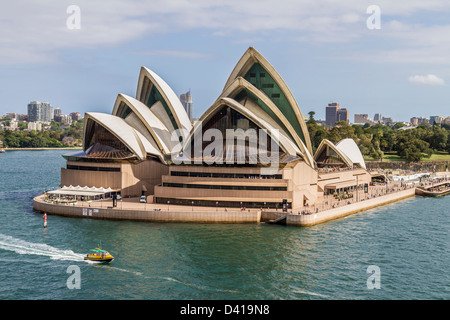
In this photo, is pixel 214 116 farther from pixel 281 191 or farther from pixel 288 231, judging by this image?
pixel 288 231

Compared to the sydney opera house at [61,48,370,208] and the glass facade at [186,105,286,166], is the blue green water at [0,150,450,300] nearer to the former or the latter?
the sydney opera house at [61,48,370,208]

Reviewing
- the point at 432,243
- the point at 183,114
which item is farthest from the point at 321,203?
the point at 183,114

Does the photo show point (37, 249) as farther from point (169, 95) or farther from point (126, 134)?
point (169, 95)

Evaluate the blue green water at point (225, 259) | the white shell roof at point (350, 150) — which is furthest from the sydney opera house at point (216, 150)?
the blue green water at point (225, 259)

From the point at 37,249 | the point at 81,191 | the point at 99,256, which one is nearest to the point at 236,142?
the point at 81,191

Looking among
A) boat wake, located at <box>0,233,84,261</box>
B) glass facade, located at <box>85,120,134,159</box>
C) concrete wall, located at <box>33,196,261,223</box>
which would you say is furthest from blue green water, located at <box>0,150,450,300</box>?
glass facade, located at <box>85,120,134,159</box>

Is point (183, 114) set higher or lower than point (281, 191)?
higher
